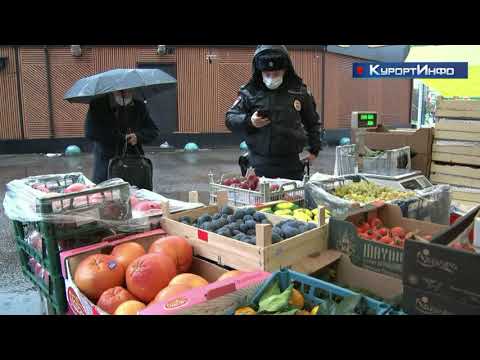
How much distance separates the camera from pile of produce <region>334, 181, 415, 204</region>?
131 inches

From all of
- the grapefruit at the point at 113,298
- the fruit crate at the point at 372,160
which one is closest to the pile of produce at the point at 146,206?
the grapefruit at the point at 113,298

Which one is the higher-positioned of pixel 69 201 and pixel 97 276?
pixel 69 201

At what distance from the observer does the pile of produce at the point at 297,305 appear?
1591 millimetres

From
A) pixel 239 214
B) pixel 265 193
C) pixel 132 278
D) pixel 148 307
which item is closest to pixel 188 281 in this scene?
pixel 132 278

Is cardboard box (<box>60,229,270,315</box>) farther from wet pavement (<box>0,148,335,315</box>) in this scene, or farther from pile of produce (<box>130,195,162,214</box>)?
wet pavement (<box>0,148,335,315</box>)

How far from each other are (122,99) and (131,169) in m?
0.68

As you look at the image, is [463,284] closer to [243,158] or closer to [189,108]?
[243,158]

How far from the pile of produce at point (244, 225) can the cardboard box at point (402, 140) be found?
101 inches

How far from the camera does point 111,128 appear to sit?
13.8ft

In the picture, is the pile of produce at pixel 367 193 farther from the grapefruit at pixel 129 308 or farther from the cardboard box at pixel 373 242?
the grapefruit at pixel 129 308

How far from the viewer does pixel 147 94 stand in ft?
15.8

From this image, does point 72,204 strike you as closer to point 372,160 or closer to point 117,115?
point 117,115

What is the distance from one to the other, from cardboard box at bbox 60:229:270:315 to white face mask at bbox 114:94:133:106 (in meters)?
Result: 2.03

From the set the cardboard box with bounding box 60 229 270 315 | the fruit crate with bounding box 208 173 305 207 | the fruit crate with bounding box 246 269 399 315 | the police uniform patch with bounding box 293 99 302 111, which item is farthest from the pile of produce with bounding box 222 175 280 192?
the fruit crate with bounding box 246 269 399 315
